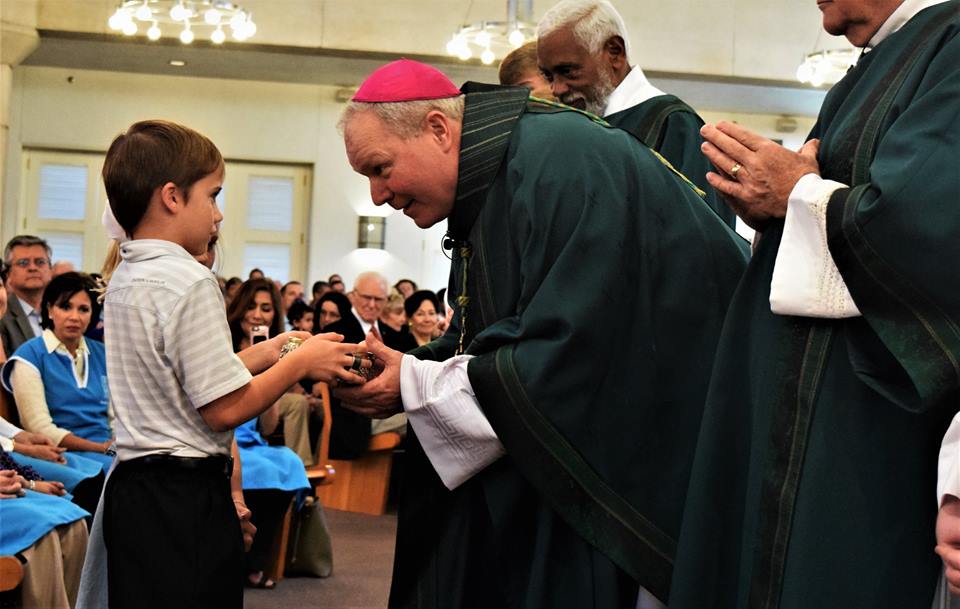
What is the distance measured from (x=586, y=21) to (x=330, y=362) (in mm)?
1621

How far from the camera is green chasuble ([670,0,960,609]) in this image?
1741mm

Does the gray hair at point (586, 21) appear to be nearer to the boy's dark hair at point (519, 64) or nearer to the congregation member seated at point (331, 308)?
the boy's dark hair at point (519, 64)

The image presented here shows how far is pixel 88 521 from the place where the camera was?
4648 millimetres

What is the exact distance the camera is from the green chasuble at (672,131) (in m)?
3.54

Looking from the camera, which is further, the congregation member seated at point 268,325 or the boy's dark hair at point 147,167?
the congregation member seated at point 268,325

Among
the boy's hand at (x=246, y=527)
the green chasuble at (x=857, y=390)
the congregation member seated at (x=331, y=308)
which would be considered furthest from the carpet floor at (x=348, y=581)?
the green chasuble at (x=857, y=390)

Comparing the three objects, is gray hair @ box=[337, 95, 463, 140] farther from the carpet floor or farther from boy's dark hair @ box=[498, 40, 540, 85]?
the carpet floor

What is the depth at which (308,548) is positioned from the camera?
6152mm

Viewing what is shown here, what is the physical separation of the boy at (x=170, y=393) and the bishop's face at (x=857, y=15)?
43.2 inches

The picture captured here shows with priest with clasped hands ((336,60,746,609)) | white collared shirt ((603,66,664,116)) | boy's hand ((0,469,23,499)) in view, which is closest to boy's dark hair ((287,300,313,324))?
boy's hand ((0,469,23,499))

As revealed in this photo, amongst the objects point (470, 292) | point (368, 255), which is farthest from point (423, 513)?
point (368, 255)

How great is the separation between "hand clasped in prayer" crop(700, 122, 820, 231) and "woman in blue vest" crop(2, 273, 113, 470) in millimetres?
3484

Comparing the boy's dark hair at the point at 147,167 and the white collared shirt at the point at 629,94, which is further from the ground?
the white collared shirt at the point at 629,94

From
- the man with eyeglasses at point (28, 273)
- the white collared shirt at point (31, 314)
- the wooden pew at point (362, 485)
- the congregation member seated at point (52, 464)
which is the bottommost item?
the wooden pew at point (362, 485)
